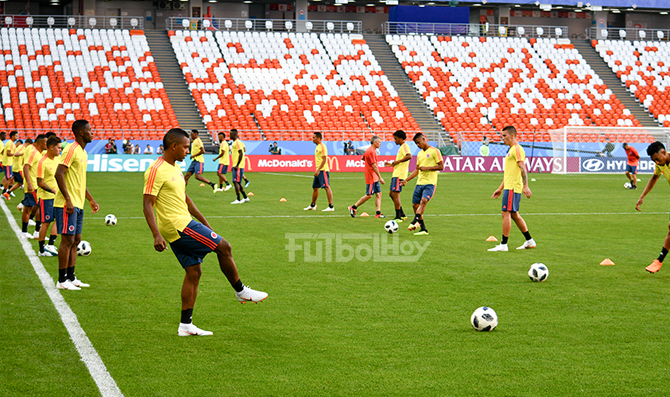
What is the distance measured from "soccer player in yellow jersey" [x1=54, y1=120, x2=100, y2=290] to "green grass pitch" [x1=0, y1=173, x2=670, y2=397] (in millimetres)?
389

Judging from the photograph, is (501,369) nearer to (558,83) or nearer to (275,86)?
(275,86)

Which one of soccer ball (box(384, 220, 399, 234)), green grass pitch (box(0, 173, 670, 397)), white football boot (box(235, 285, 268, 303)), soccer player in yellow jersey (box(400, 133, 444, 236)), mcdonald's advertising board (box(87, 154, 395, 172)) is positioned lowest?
mcdonald's advertising board (box(87, 154, 395, 172))

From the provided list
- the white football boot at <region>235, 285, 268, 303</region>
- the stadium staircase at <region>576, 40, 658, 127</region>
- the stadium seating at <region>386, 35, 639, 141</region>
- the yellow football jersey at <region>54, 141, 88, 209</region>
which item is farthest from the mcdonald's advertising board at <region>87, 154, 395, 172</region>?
the white football boot at <region>235, 285, 268, 303</region>

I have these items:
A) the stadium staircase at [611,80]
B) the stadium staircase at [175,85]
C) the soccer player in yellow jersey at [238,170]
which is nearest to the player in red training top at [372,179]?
the soccer player in yellow jersey at [238,170]

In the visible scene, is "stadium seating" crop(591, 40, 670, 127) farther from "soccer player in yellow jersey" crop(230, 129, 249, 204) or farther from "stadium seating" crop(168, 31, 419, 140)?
"soccer player in yellow jersey" crop(230, 129, 249, 204)

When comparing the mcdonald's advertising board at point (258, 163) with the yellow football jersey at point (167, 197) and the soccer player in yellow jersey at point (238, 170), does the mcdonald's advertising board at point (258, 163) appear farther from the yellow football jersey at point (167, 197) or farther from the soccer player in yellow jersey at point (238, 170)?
the yellow football jersey at point (167, 197)

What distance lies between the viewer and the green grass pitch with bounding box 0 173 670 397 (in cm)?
578

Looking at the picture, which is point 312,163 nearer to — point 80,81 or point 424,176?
point 80,81

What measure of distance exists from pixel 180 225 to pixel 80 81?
41.7 metres

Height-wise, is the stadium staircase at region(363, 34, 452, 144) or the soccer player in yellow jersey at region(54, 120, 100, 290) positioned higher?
the stadium staircase at region(363, 34, 452, 144)

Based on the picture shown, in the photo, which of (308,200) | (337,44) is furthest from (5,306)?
(337,44)

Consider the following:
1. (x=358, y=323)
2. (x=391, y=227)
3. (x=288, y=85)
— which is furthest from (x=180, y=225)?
(x=288, y=85)

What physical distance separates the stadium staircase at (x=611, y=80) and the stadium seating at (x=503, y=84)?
738 millimetres

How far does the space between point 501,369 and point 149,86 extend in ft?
141
